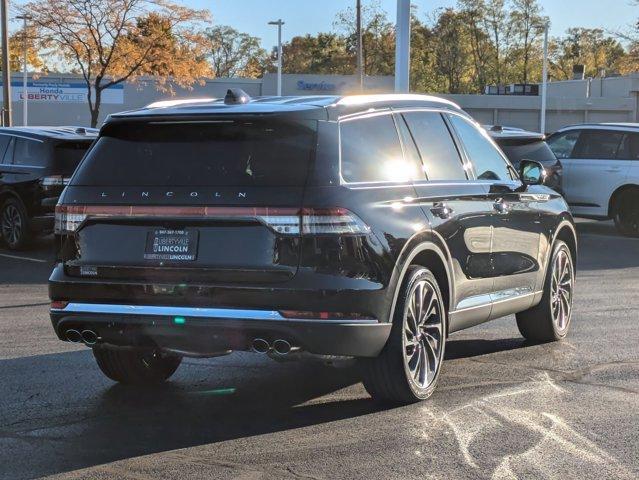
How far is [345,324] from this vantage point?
4.83m

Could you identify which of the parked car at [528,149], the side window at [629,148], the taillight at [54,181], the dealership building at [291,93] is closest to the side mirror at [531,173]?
the parked car at [528,149]

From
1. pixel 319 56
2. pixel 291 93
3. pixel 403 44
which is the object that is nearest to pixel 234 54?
pixel 319 56

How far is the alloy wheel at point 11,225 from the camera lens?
13758mm

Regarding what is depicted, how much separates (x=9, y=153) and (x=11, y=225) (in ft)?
3.62

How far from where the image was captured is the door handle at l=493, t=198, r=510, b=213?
6.51 metres

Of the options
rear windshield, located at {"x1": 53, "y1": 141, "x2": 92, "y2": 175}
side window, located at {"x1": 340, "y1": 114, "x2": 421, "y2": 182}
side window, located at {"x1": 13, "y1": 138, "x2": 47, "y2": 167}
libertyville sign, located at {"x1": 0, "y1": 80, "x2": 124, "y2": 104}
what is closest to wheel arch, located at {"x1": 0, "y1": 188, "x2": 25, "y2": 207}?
side window, located at {"x1": 13, "y1": 138, "x2": 47, "y2": 167}

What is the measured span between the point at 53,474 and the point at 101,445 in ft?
1.55

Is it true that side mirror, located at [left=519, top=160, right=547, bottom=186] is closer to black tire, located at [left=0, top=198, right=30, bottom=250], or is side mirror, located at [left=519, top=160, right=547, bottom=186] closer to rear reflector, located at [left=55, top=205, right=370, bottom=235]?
rear reflector, located at [left=55, top=205, right=370, bottom=235]

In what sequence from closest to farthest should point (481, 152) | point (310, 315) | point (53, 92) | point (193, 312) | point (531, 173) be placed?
point (310, 315) → point (193, 312) → point (481, 152) → point (531, 173) → point (53, 92)

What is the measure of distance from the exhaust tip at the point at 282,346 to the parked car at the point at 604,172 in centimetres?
1204

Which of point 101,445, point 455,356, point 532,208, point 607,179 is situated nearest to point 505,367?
point 455,356

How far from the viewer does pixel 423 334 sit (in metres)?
5.57

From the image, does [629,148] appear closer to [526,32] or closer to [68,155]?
[68,155]

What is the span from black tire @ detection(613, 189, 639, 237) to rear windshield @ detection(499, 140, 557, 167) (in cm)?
150
